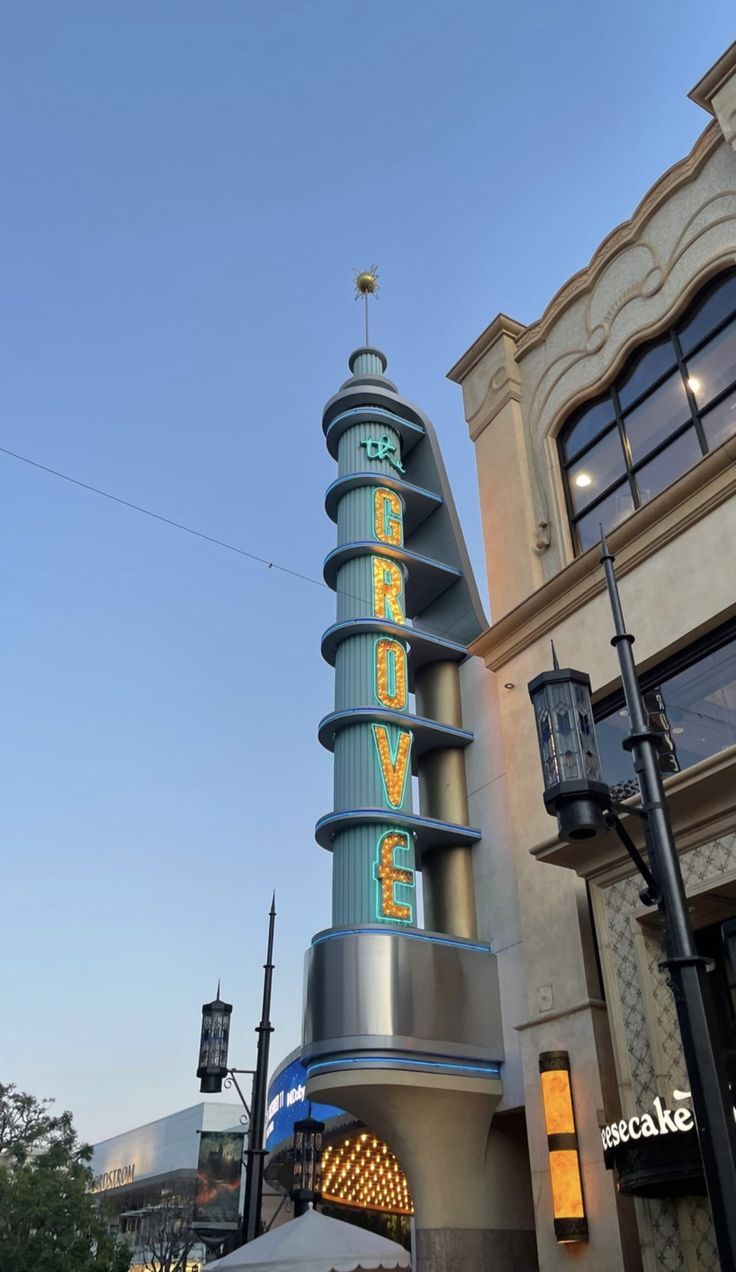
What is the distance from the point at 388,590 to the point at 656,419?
23.7 ft

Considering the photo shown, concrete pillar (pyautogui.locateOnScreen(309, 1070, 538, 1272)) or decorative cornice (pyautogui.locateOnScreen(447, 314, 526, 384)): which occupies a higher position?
decorative cornice (pyautogui.locateOnScreen(447, 314, 526, 384))

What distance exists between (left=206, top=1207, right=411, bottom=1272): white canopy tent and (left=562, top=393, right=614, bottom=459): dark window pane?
54.5 feet

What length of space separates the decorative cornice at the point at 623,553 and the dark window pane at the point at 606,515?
143 cm

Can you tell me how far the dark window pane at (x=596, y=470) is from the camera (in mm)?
22594

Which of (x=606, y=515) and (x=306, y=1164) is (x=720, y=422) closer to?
(x=606, y=515)

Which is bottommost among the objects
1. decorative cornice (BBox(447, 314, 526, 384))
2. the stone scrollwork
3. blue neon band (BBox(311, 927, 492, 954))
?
blue neon band (BBox(311, 927, 492, 954))

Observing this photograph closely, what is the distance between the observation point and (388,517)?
1041 inches

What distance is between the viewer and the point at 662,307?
72.3 feet

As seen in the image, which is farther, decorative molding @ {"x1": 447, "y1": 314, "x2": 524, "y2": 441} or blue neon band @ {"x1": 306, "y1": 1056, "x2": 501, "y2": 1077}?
decorative molding @ {"x1": 447, "y1": 314, "x2": 524, "y2": 441}

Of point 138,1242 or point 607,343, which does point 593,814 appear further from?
point 138,1242

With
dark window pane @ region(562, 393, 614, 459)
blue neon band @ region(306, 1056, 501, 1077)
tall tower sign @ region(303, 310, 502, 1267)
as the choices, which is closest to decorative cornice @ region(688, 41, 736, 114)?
dark window pane @ region(562, 393, 614, 459)

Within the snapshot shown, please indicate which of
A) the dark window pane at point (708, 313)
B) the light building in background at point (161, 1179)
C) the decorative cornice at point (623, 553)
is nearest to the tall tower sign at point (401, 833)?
the decorative cornice at point (623, 553)

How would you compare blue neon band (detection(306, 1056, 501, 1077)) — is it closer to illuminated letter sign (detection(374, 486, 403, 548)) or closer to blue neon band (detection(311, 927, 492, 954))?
blue neon band (detection(311, 927, 492, 954))

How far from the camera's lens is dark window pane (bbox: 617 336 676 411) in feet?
71.9
